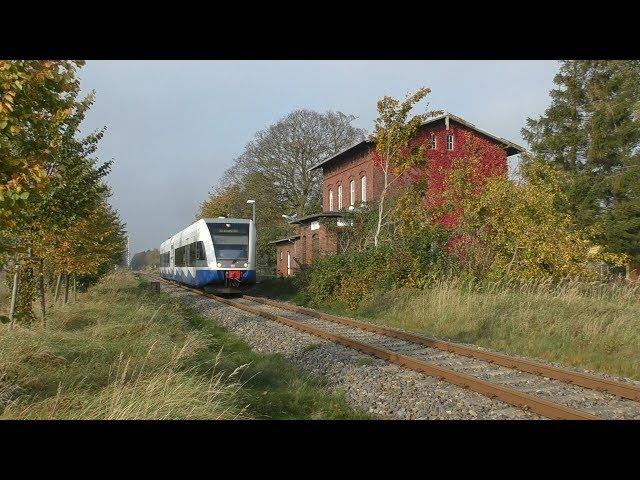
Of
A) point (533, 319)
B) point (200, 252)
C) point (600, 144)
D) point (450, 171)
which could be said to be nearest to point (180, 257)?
point (200, 252)

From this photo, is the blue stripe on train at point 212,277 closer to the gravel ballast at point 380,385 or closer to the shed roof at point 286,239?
the gravel ballast at point 380,385

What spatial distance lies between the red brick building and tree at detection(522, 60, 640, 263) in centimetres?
A: 477

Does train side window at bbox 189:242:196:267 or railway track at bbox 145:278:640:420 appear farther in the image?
train side window at bbox 189:242:196:267

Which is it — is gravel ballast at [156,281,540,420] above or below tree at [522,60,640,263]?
below

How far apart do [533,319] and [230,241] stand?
16.3 m

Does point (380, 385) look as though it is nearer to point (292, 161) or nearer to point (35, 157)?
point (35, 157)

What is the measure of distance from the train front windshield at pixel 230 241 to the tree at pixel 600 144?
19.8 m

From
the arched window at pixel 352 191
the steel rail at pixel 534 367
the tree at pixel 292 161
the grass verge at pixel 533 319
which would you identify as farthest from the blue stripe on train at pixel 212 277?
the tree at pixel 292 161

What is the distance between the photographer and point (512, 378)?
32.2 feet

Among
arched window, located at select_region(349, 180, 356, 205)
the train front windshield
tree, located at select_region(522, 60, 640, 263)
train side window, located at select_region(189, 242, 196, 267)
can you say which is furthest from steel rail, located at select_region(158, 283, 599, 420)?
arched window, located at select_region(349, 180, 356, 205)

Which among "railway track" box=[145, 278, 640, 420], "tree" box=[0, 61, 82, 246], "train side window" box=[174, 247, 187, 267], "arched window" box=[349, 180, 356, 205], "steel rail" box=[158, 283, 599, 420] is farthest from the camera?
"arched window" box=[349, 180, 356, 205]

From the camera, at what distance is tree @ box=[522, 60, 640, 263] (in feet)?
130

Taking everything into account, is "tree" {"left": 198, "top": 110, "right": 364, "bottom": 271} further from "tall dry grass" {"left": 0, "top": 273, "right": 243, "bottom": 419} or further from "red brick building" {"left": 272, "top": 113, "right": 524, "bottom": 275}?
"tall dry grass" {"left": 0, "top": 273, "right": 243, "bottom": 419}
